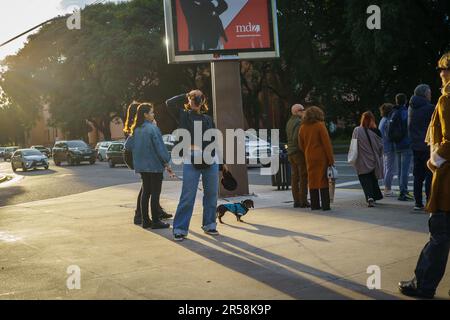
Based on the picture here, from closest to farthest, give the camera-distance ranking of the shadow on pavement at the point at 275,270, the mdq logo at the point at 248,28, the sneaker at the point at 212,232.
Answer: the shadow on pavement at the point at 275,270, the sneaker at the point at 212,232, the mdq logo at the point at 248,28

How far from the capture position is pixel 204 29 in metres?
11.4

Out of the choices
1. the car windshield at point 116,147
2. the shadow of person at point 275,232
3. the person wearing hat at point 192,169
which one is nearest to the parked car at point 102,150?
the car windshield at point 116,147

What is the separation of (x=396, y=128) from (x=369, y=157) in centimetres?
93

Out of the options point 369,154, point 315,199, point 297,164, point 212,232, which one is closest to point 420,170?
point 369,154

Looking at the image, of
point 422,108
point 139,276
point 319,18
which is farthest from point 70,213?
point 319,18

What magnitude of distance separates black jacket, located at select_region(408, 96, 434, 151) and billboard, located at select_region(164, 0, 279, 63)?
4.18m

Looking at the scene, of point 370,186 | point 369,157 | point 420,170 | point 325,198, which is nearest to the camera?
point 420,170

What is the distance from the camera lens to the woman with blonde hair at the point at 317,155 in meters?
8.67

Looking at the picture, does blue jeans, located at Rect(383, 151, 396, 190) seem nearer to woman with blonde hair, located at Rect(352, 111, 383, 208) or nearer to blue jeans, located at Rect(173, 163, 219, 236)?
woman with blonde hair, located at Rect(352, 111, 383, 208)

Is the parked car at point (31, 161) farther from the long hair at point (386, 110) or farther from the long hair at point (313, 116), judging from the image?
the long hair at point (313, 116)

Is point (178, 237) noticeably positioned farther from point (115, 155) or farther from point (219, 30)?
point (115, 155)

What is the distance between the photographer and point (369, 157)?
9.19 metres

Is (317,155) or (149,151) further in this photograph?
(317,155)
